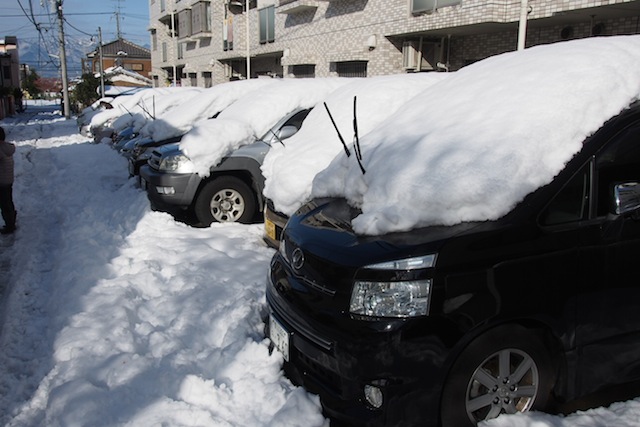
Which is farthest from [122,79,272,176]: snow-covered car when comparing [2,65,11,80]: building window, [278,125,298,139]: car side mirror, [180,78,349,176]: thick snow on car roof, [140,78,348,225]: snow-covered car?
[2,65,11,80]: building window

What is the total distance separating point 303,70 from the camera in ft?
71.5

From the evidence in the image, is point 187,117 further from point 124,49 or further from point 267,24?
point 124,49

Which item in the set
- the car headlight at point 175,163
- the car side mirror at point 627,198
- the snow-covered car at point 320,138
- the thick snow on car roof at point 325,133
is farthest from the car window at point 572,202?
the car headlight at point 175,163

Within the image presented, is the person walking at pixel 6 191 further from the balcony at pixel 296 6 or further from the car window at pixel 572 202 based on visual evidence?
the balcony at pixel 296 6

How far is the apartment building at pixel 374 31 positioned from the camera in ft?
38.0

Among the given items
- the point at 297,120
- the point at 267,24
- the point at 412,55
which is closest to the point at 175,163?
the point at 297,120

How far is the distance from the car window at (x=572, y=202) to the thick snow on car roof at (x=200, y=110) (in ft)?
23.4

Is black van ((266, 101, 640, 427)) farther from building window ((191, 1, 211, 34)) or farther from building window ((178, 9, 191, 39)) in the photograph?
A: building window ((178, 9, 191, 39))

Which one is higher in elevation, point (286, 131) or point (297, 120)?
point (297, 120)

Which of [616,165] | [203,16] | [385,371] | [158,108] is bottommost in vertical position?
[385,371]

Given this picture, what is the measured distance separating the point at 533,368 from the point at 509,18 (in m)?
11.7

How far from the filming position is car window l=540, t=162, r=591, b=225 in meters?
2.62

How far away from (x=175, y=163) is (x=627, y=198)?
17.4 feet

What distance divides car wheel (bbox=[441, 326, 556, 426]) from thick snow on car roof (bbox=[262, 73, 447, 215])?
2562mm
